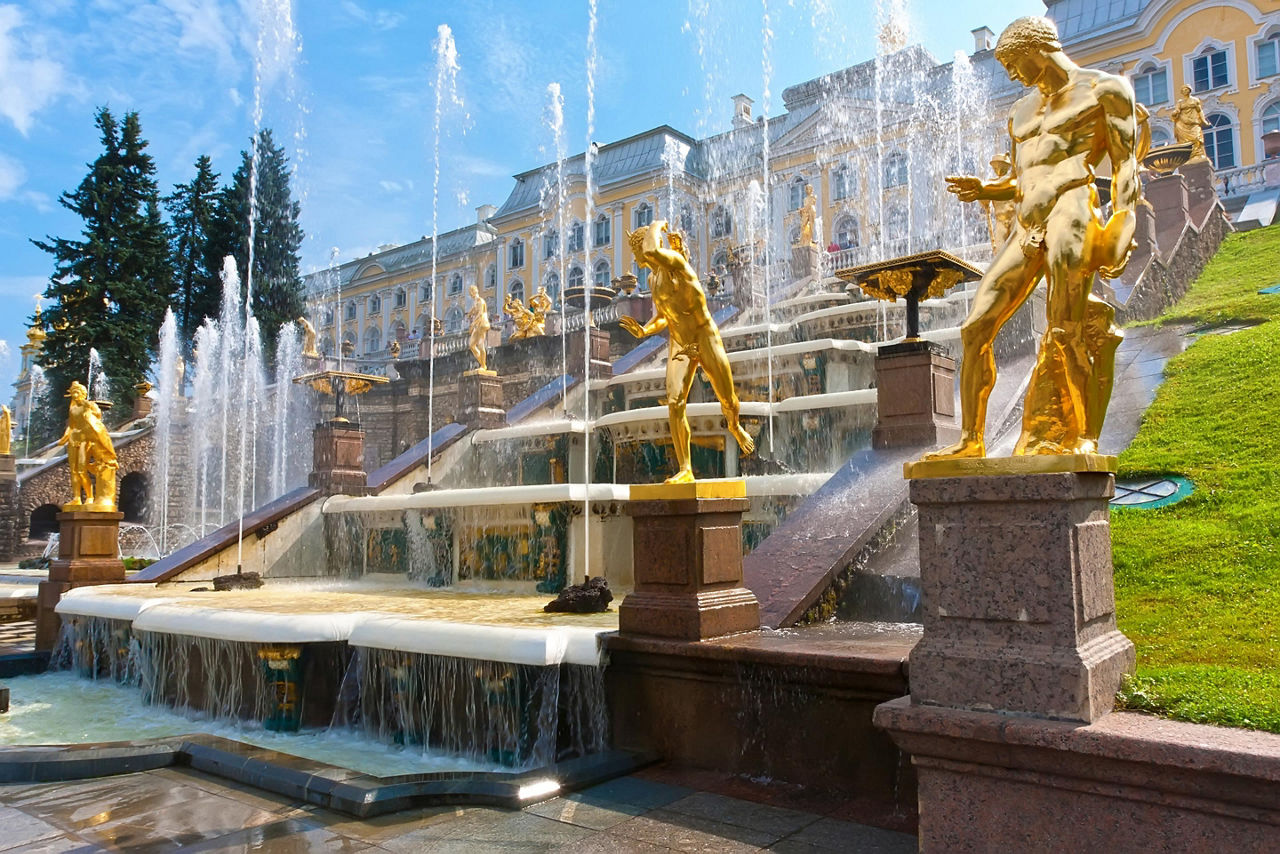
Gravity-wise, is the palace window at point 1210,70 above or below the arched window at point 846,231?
above

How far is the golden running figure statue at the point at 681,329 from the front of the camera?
7.07 meters

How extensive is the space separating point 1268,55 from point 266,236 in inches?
1807

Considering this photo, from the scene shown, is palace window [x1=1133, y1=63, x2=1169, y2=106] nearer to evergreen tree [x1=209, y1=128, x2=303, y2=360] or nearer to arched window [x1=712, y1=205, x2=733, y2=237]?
arched window [x1=712, y1=205, x2=733, y2=237]

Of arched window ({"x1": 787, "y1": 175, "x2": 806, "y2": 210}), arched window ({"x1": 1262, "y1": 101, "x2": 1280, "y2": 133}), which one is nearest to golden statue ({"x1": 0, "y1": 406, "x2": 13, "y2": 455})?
arched window ({"x1": 787, "y1": 175, "x2": 806, "y2": 210})

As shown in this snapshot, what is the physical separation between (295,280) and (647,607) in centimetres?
4694

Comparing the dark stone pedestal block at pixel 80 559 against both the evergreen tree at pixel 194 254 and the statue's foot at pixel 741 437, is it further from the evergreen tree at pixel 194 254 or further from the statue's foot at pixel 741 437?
the evergreen tree at pixel 194 254

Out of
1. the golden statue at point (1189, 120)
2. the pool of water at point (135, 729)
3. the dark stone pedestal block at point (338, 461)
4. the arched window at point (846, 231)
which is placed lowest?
the pool of water at point (135, 729)

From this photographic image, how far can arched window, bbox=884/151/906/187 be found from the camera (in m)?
45.7

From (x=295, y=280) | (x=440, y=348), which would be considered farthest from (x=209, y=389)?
(x=295, y=280)

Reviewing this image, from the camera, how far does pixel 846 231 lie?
1874 inches

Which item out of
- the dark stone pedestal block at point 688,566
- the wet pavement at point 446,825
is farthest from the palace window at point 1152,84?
the wet pavement at point 446,825

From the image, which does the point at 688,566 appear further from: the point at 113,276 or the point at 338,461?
the point at 113,276

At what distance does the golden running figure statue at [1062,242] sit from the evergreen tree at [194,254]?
146 feet

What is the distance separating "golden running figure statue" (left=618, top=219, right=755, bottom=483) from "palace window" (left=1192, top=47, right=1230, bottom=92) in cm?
4184
